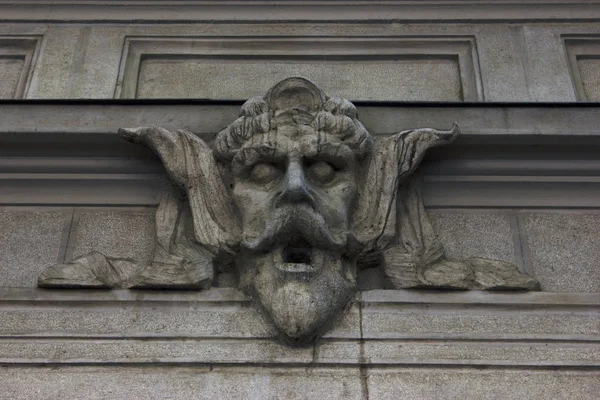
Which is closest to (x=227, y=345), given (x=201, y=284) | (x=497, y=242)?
(x=201, y=284)

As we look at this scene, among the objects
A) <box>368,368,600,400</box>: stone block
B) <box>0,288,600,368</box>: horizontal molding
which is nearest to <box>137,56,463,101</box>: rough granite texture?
<box>0,288,600,368</box>: horizontal molding

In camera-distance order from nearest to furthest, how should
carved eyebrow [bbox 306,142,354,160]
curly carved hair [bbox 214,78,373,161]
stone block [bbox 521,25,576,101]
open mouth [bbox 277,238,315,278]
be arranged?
open mouth [bbox 277,238,315,278], carved eyebrow [bbox 306,142,354,160], curly carved hair [bbox 214,78,373,161], stone block [bbox 521,25,576,101]

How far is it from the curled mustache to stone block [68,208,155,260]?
1.98ft

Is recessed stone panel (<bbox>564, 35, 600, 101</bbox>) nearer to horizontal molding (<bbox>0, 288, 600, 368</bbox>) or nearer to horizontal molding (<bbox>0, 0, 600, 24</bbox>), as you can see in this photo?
horizontal molding (<bbox>0, 0, 600, 24</bbox>)

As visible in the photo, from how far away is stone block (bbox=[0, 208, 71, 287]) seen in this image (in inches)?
127

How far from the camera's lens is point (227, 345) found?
9.53 ft

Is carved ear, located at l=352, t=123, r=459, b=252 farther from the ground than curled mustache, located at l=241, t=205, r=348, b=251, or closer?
farther from the ground

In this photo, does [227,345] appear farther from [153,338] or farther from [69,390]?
[69,390]

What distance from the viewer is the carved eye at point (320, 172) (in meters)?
3.15

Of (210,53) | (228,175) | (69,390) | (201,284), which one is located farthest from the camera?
(210,53)

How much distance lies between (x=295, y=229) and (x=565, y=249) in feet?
4.07

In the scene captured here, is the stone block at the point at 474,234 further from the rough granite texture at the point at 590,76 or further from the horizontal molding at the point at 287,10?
the horizontal molding at the point at 287,10

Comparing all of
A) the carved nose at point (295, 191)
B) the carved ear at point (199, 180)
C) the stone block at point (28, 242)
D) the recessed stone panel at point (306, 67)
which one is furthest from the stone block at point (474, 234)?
the stone block at point (28, 242)

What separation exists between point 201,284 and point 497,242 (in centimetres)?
132
